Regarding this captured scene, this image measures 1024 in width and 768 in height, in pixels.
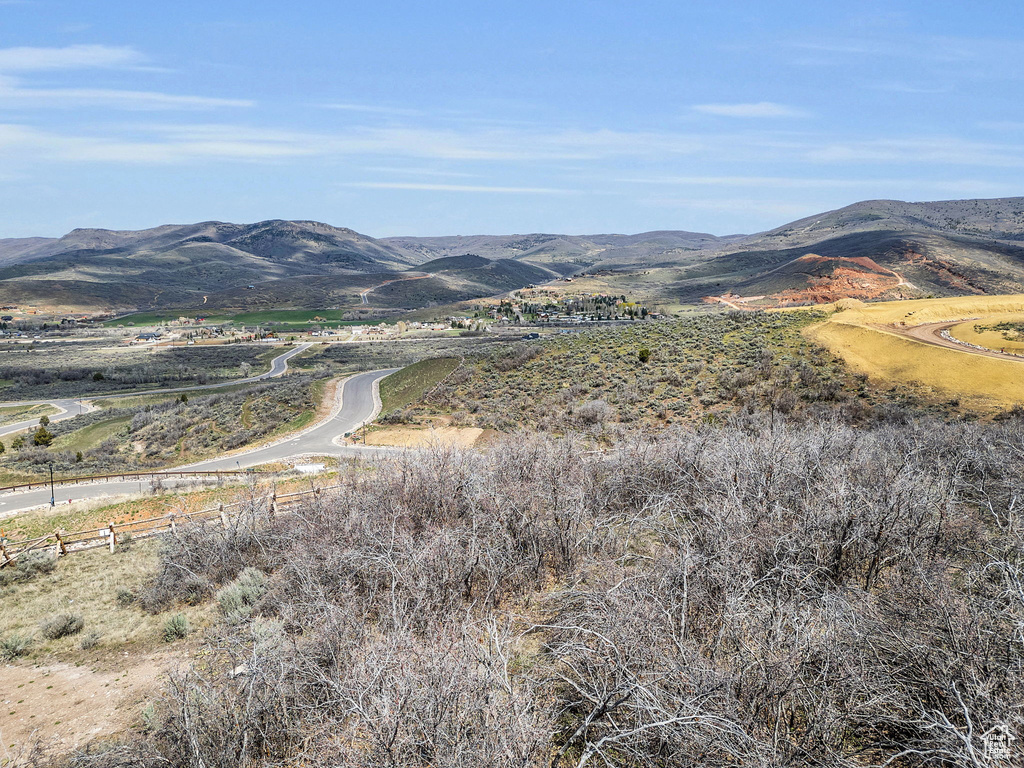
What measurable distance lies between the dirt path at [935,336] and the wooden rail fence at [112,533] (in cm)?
3078

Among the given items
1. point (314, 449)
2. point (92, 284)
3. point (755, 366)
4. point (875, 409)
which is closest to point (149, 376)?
point (314, 449)

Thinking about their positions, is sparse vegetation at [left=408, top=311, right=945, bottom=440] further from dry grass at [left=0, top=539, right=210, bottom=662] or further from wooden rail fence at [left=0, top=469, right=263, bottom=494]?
dry grass at [left=0, top=539, right=210, bottom=662]

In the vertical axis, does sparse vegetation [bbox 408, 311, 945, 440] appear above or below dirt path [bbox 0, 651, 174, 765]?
above

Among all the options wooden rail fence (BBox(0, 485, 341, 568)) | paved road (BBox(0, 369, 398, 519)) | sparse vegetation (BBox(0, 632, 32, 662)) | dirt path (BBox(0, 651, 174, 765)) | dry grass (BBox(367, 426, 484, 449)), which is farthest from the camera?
dry grass (BBox(367, 426, 484, 449))

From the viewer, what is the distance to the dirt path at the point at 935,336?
27781 millimetres

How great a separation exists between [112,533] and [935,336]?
130 ft

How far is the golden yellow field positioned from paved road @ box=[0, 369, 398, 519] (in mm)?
25886

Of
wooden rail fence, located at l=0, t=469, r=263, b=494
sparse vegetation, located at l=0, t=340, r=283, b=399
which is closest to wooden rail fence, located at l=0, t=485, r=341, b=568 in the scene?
wooden rail fence, located at l=0, t=469, r=263, b=494

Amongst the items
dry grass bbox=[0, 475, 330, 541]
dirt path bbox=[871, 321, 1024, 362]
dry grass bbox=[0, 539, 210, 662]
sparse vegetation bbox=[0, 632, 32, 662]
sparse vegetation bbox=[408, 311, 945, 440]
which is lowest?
dry grass bbox=[0, 475, 330, 541]

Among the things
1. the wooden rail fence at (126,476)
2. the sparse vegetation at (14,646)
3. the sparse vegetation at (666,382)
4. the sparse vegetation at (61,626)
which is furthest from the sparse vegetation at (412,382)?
the sparse vegetation at (14,646)

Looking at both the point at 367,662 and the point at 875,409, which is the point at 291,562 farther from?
the point at 875,409

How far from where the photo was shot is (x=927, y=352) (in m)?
28.3

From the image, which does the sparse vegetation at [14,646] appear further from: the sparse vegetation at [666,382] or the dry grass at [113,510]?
the sparse vegetation at [666,382]

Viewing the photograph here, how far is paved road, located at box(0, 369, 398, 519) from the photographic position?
1005 inches
